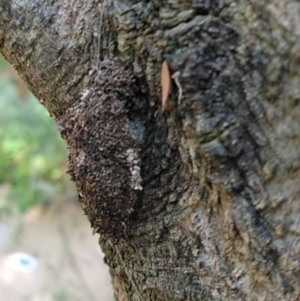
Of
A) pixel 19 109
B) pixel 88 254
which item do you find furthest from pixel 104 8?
pixel 19 109

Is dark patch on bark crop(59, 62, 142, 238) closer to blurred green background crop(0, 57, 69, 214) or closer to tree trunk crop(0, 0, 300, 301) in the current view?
tree trunk crop(0, 0, 300, 301)

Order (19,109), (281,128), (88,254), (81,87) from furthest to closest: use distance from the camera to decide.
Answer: (19,109) → (88,254) → (81,87) → (281,128)

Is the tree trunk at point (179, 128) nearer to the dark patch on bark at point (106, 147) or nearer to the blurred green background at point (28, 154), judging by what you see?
the dark patch on bark at point (106, 147)

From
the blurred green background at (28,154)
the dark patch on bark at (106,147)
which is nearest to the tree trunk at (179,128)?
the dark patch on bark at (106,147)

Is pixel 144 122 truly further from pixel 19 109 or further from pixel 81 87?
pixel 19 109

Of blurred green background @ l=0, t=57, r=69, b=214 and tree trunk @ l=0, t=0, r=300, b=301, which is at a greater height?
blurred green background @ l=0, t=57, r=69, b=214

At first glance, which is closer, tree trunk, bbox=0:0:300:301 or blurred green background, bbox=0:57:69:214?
tree trunk, bbox=0:0:300:301

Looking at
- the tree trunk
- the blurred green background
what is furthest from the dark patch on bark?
the blurred green background
